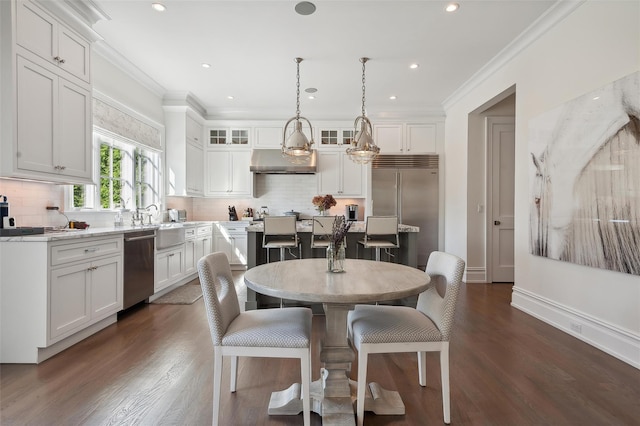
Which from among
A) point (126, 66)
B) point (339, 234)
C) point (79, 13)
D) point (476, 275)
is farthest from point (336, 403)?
point (126, 66)

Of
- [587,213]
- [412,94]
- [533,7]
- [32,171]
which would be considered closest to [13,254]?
[32,171]

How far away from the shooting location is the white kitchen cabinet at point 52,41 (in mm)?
2357

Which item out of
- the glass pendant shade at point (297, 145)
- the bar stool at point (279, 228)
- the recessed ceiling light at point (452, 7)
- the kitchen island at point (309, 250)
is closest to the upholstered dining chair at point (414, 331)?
the bar stool at point (279, 228)

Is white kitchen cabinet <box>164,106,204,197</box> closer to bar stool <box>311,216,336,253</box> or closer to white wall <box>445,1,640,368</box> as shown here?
bar stool <box>311,216,336,253</box>

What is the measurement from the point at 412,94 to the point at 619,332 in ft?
13.1

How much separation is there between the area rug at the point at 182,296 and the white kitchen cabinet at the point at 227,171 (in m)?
2.07

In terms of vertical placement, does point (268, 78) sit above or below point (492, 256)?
above

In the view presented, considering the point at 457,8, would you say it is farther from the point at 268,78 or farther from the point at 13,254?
the point at 13,254

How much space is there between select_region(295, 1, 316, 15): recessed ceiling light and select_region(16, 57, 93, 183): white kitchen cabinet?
7.04 ft

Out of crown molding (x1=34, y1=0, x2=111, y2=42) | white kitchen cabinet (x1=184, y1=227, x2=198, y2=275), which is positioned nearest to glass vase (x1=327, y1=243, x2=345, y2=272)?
crown molding (x1=34, y1=0, x2=111, y2=42)

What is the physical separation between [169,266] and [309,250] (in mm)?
1908

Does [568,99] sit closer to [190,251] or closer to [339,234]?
[339,234]

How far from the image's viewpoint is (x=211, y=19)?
10.0ft

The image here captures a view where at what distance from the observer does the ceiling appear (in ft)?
9.53
